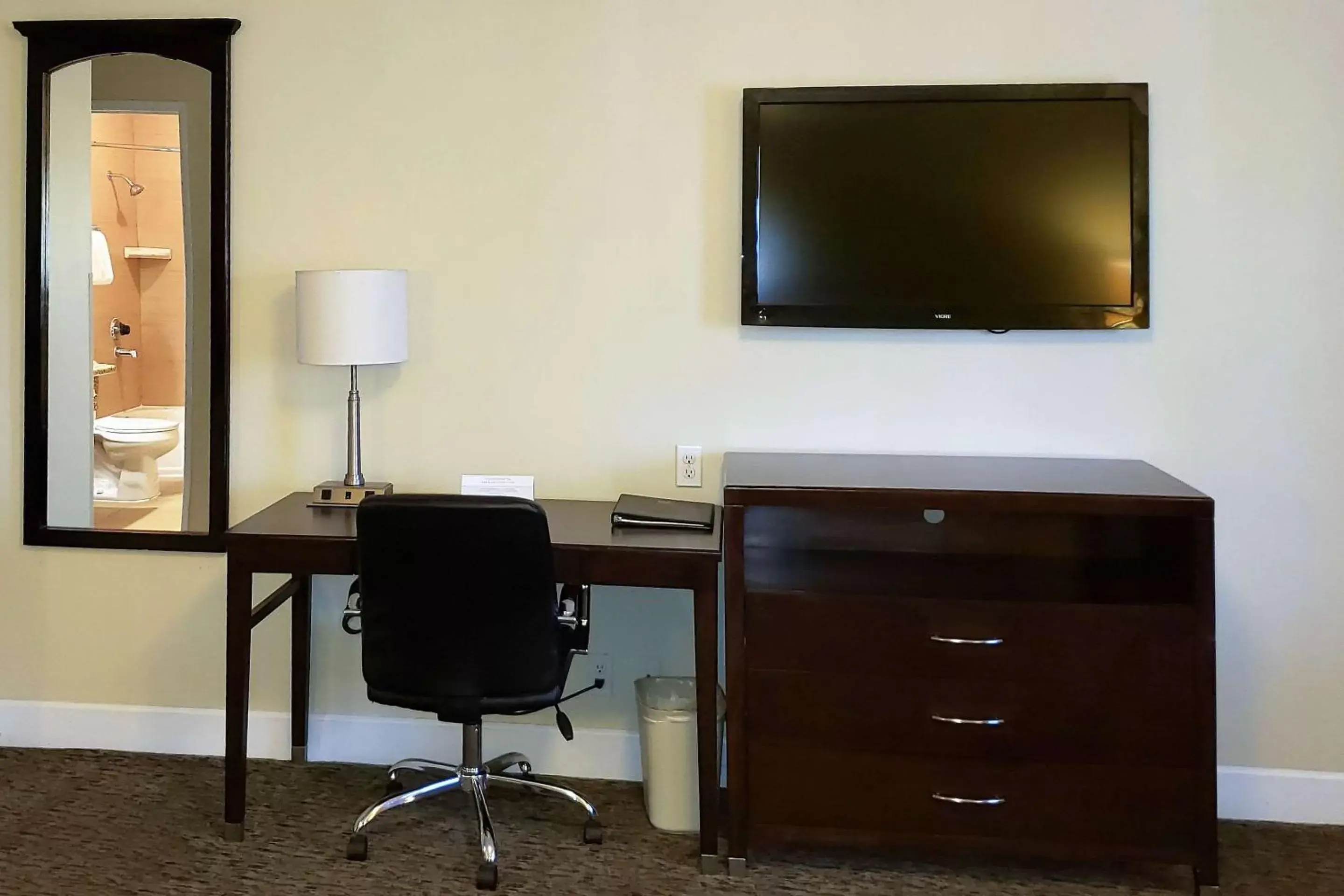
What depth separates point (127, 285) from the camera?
2.74 metres

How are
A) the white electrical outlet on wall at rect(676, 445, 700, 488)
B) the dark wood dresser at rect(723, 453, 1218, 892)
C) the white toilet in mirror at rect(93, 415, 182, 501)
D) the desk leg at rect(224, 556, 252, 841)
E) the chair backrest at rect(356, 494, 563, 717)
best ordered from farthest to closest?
the white toilet in mirror at rect(93, 415, 182, 501) → the white electrical outlet on wall at rect(676, 445, 700, 488) → the desk leg at rect(224, 556, 252, 841) → the dark wood dresser at rect(723, 453, 1218, 892) → the chair backrest at rect(356, 494, 563, 717)

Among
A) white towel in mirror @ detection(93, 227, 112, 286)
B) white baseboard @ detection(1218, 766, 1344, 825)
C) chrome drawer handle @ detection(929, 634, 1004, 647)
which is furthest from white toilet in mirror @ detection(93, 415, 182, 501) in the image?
white baseboard @ detection(1218, 766, 1344, 825)

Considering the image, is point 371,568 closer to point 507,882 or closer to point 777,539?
point 507,882

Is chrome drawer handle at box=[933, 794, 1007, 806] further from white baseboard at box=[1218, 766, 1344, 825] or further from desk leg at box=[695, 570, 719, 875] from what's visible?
white baseboard at box=[1218, 766, 1344, 825]

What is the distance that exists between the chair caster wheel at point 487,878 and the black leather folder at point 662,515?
2.60 ft

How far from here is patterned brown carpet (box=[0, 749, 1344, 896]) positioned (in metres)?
2.21

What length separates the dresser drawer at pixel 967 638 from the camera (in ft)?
7.07

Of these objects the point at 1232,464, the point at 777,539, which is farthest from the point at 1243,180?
the point at 777,539

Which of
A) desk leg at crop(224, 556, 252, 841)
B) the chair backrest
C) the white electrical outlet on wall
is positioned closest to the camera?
the chair backrest

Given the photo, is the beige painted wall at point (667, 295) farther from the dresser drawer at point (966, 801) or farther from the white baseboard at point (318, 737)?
the dresser drawer at point (966, 801)

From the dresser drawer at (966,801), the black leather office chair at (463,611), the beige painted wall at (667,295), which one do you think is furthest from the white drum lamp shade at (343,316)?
the dresser drawer at (966,801)

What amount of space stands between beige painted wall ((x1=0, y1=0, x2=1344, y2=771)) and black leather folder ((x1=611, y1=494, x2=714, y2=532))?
0.23m

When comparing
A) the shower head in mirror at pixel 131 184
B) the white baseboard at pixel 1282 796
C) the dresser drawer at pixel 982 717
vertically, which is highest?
the shower head in mirror at pixel 131 184

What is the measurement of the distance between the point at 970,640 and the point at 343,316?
163 centimetres
